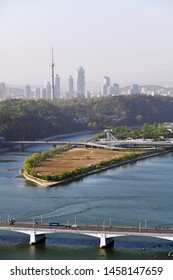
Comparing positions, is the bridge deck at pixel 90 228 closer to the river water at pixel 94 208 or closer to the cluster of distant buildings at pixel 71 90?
the river water at pixel 94 208

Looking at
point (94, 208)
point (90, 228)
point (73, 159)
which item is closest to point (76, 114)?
point (73, 159)

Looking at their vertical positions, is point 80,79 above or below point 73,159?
above

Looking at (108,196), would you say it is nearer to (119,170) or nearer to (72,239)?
(72,239)

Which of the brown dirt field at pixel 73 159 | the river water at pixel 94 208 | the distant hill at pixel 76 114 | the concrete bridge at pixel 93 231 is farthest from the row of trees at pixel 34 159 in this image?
the concrete bridge at pixel 93 231

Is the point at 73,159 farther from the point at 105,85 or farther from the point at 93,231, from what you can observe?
the point at 105,85

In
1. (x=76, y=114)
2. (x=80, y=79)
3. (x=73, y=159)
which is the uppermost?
(x=80, y=79)

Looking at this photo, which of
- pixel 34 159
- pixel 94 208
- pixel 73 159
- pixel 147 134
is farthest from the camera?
pixel 147 134
